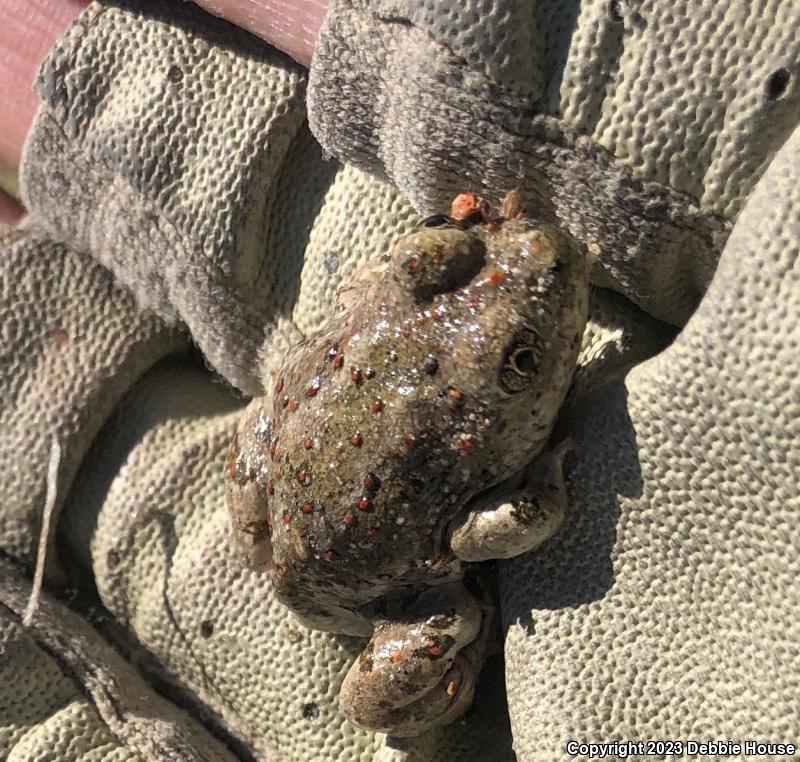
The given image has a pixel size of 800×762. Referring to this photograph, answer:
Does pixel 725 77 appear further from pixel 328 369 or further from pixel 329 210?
pixel 329 210

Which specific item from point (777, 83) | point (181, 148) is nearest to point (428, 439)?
point (777, 83)

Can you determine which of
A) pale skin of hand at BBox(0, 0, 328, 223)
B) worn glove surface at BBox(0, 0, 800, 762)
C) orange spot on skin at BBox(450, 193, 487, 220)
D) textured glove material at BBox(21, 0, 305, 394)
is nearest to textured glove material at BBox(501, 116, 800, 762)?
worn glove surface at BBox(0, 0, 800, 762)

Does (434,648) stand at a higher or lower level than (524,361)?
lower

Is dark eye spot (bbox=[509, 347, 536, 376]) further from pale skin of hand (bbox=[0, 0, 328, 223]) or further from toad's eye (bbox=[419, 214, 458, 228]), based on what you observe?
pale skin of hand (bbox=[0, 0, 328, 223])

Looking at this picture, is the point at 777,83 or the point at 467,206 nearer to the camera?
the point at 777,83

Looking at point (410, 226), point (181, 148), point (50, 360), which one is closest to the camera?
point (410, 226)

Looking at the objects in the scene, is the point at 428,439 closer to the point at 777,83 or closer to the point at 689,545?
the point at 689,545
